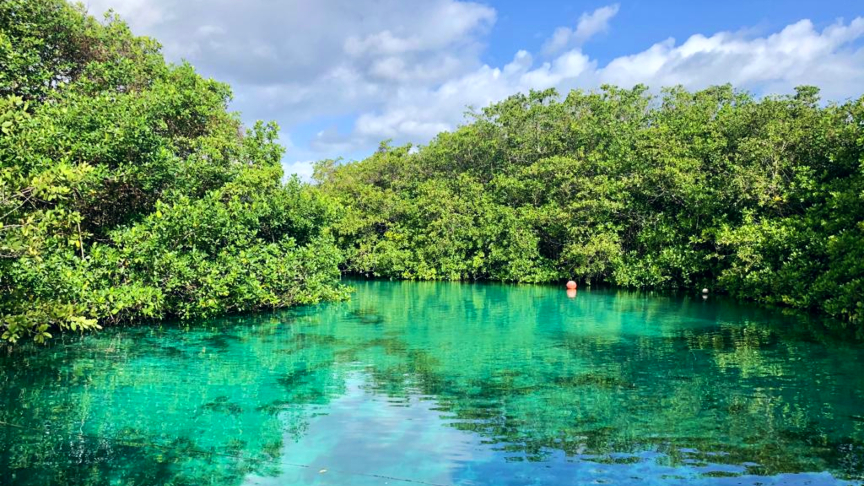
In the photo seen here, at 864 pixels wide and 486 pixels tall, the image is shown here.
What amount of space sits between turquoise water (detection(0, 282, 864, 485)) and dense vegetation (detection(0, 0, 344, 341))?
1.41 m

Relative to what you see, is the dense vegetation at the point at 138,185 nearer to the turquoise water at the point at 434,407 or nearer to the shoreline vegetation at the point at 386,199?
the shoreline vegetation at the point at 386,199

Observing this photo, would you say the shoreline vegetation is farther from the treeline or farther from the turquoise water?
the turquoise water

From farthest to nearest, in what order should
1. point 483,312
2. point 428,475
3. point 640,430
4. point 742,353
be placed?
1. point 483,312
2. point 742,353
3. point 640,430
4. point 428,475

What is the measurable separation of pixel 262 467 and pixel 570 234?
85.3 feet

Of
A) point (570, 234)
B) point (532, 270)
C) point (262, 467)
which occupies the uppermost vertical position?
point (570, 234)

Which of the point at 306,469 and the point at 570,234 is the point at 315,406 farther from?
the point at 570,234

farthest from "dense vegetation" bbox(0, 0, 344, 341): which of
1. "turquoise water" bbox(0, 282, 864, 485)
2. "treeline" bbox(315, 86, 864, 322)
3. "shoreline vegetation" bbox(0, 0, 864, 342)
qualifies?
"treeline" bbox(315, 86, 864, 322)

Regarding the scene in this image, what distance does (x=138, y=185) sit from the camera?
14883 mm

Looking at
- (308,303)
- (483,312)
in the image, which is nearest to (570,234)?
(483,312)

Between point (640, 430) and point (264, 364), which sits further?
point (264, 364)

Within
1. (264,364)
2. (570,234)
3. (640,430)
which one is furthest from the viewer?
(570,234)

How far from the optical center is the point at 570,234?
3009 centimetres

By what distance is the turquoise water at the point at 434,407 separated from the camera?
571cm

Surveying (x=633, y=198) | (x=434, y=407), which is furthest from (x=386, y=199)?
(x=434, y=407)
